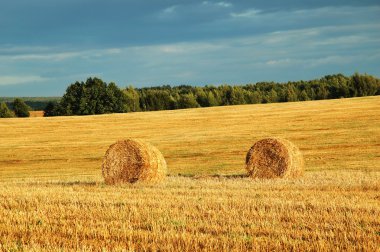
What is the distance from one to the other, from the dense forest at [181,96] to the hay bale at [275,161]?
51033 millimetres

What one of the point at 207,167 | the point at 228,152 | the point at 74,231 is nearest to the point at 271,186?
the point at 74,231

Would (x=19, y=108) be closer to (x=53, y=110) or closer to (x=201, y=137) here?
(x=53, y=110)

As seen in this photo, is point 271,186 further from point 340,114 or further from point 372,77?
point 372,77

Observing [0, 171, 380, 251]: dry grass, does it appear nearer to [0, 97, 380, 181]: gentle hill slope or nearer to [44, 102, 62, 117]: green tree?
[0, 97, 380, 181]: gentle hill slope

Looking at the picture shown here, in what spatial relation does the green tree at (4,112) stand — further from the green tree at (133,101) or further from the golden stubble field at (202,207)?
the golden stubble field at (202,207)

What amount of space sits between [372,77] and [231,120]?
A: 3471 cm

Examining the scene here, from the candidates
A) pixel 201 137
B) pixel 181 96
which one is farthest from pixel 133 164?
pixel 181 96

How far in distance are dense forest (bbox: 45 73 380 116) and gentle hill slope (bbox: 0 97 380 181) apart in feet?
57.9

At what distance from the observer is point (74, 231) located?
Result: 955cm

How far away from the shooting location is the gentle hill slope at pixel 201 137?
2897 cm

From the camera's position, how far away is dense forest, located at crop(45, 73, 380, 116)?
2795 inches

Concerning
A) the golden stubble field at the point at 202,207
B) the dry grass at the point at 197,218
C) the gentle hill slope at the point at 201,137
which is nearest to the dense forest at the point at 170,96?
the gentle hill slope at the point at 201,137

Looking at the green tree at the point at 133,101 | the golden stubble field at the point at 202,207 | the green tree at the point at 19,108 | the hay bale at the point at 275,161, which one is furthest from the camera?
the green tree at the point at 133,101

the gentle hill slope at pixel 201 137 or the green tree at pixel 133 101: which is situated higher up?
the green tree at pixel 133 101
